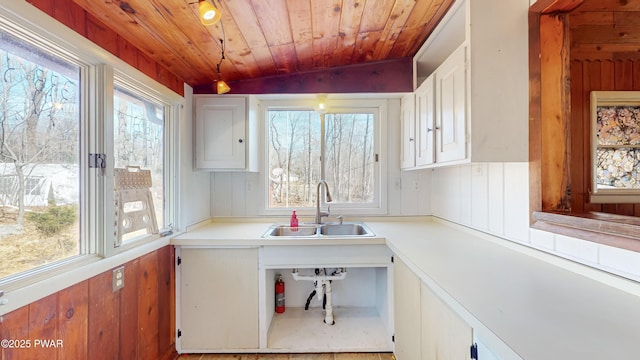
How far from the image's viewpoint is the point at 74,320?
3.71ft

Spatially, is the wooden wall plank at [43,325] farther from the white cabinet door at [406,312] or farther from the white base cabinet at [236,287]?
the white cabinet door at [406,312]

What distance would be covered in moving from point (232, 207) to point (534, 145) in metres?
2.21

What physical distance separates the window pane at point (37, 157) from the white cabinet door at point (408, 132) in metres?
2.03

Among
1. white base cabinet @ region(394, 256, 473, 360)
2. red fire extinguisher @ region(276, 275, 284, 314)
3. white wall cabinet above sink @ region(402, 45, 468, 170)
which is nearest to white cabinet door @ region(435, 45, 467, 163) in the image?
white wall cabinet above sink @ region(402, 45, 468, 170)

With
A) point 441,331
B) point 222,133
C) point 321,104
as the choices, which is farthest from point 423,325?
point 222,133

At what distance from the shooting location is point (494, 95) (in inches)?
48.6

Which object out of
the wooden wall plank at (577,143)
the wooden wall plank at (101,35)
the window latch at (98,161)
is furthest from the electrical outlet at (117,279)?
the wooden wall plank at (577,143)

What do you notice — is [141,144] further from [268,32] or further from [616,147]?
[616,147]

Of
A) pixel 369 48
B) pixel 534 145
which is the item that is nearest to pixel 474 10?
pixel 534 145

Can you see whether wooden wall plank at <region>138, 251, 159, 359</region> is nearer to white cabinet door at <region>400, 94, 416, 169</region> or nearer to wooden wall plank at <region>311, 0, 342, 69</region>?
wooden wall plank at <region>311, 0, 342, 69</region>

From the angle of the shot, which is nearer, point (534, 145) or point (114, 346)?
point (534, 145)

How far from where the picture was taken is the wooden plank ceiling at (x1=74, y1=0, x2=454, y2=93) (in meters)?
1.30

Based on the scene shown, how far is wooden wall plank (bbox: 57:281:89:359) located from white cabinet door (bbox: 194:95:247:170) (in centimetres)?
117

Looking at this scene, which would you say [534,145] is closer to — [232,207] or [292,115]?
[292,115]
